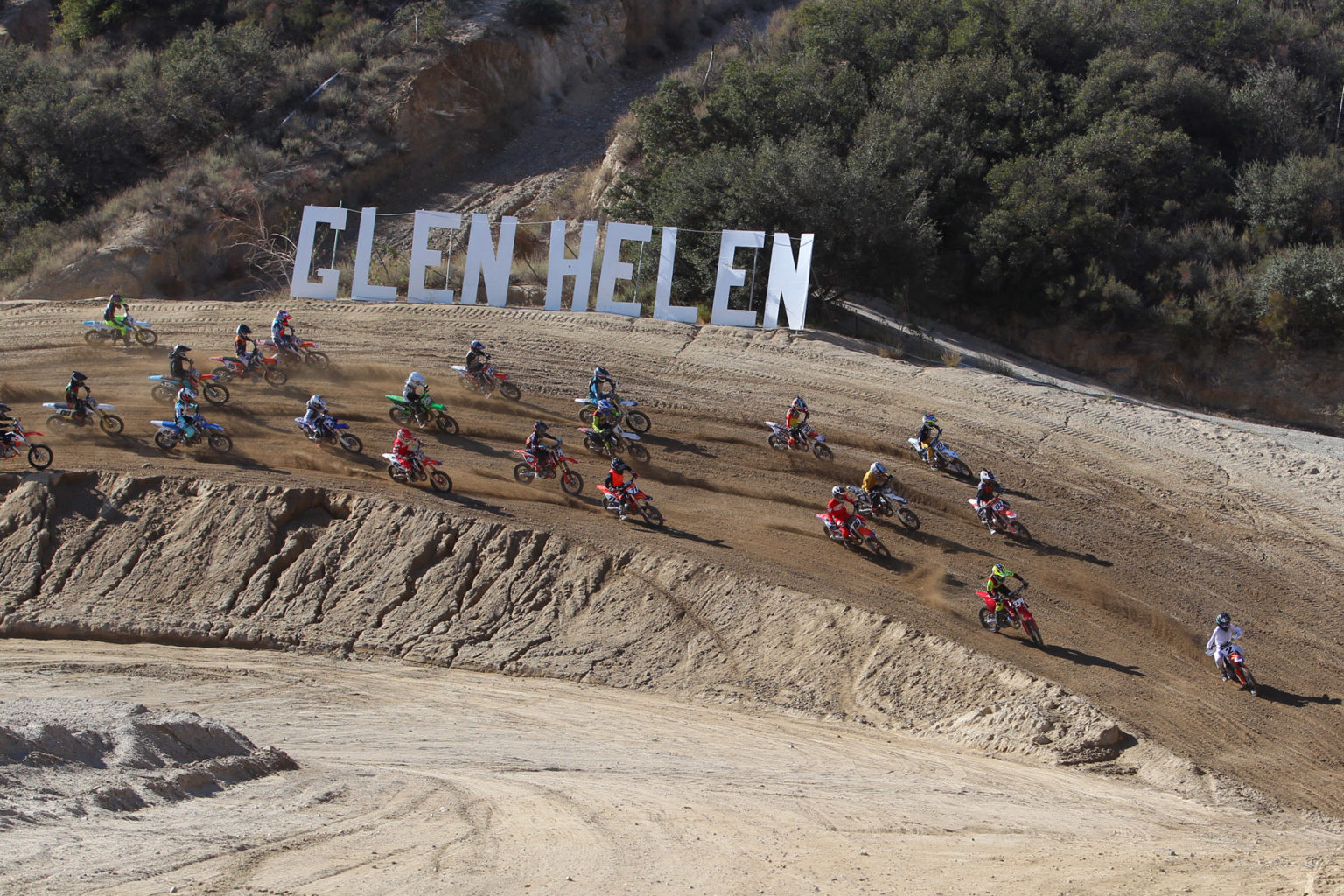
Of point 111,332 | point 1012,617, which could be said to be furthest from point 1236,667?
point 111,332

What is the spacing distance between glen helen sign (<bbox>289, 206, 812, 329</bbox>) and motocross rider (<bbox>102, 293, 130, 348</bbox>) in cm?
497

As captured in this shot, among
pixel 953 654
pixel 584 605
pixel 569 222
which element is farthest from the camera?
pixel 569 222

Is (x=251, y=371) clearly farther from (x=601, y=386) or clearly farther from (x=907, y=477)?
(x=907, y=477)

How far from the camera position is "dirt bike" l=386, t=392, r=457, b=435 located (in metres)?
21.9

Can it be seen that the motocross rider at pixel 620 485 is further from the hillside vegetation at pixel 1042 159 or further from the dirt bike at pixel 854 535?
the hillside vegetation at pixel 1042 159

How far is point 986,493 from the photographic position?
19.0m

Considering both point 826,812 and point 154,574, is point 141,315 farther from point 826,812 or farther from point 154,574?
point 826,812

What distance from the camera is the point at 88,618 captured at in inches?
679

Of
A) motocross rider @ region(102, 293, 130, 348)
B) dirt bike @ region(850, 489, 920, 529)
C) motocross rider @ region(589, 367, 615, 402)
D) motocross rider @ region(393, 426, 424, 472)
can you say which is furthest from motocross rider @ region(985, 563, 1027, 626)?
motocross rider @ region(102, 293, 130, 348)

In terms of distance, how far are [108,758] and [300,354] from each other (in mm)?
16000

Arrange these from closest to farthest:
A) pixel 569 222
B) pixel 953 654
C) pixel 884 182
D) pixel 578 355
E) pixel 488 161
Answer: pixel 953 654
pixel 578 355
pixel 884 182
pixel 569 222
pixel 488 161

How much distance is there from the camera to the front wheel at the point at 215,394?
22703 mm

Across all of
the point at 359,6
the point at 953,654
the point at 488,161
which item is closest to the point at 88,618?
the point at 953,654

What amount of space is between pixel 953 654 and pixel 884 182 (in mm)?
19013
